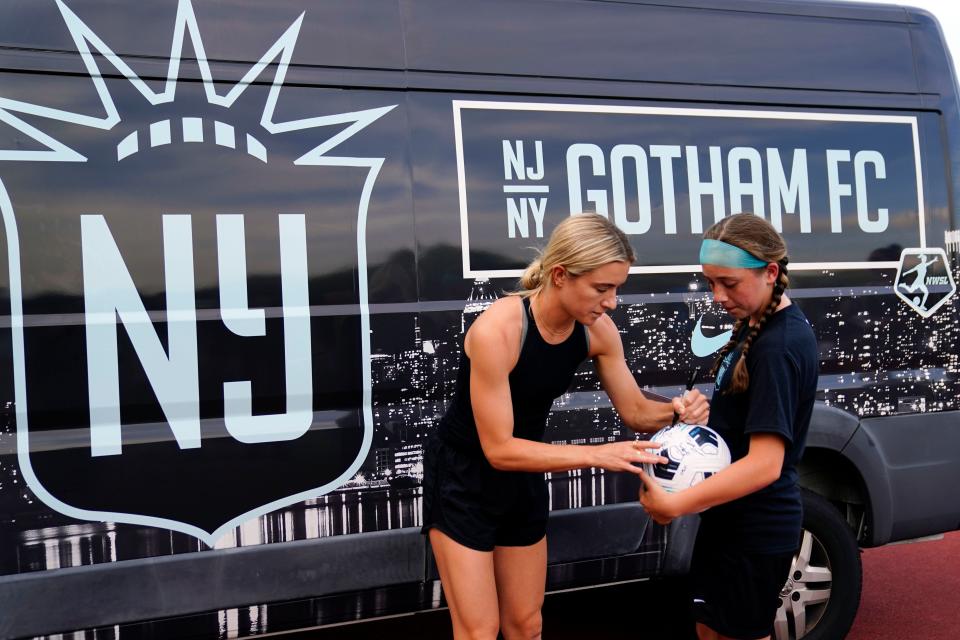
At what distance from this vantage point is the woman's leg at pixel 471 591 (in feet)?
8.26

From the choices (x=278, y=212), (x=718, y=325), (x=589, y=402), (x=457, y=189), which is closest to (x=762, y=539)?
(x=589, y=402)

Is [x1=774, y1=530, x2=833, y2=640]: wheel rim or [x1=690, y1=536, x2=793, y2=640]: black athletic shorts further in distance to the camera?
[x1=774, y1=530, x2=833, y2=640]: wheel rim

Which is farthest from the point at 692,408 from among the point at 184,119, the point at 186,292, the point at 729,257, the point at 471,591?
the point at 184,119

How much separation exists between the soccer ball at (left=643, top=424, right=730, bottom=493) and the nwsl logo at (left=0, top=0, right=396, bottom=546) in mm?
1195

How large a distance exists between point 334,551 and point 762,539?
1.50 m

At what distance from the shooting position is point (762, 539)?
2.43 meters

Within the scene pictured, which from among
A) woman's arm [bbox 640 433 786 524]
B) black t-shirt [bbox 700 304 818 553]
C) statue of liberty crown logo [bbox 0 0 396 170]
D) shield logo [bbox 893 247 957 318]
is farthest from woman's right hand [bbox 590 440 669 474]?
shield logo [bbox 893 247 957 318]

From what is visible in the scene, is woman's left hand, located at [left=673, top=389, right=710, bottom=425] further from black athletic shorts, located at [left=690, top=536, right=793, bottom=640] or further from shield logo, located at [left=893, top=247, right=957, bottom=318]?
shield logo, located at [left=893, top=247, right=957, bottom=318]

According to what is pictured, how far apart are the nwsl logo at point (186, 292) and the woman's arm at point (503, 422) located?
86 cm

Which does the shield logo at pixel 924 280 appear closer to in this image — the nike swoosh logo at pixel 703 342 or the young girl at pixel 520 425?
the nike swoosh logo at pixel 703 342

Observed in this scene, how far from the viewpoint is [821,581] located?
152 inches

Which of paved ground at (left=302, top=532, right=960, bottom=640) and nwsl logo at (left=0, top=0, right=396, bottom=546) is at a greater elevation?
nwsl logo at (left=0, top=0, right=396, bottom=546)

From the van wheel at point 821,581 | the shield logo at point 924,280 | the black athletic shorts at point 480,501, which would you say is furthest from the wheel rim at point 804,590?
the black athletic shorts at point 480,501

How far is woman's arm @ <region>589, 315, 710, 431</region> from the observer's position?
2.73 m
